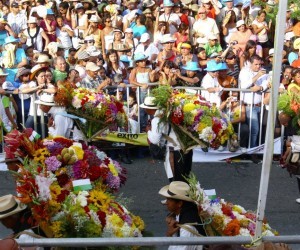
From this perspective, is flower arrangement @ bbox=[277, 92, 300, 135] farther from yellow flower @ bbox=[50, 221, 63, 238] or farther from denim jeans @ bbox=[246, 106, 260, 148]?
yellow flower @ bbox=[50, 221, 63, 238]

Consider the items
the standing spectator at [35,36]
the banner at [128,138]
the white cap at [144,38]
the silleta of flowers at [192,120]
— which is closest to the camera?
the silleta of flowers at [192,120]

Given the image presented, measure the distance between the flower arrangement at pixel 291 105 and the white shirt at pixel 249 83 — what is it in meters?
2.41

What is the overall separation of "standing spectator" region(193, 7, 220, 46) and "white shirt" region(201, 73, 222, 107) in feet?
9.24

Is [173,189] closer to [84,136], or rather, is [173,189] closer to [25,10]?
[84,136]

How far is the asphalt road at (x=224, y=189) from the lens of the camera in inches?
362

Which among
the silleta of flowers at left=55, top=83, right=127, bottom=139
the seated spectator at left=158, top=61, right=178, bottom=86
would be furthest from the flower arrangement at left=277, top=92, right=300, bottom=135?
the seated spectator at left=158, top=61, right=178, bottom=86

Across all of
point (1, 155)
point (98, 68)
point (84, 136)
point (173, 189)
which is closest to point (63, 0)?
point (98, 68)

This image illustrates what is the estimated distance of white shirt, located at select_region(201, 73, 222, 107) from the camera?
11.4 meters

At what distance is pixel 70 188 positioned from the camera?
6508 millimetres

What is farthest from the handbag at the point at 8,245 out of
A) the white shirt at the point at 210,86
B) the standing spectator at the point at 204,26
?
the standing spectator at the point at 204,26

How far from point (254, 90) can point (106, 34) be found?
422 cm

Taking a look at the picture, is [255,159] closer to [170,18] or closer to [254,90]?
[254,90]

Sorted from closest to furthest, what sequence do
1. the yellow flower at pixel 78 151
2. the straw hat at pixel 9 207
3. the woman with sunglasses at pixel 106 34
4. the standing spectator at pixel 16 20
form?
the straw hat at pixel 9 207 → the yellow flower at pixel 78 151 → the woman with sunglasses at pixel 106 34 → the standing spectator at pixel 16 20

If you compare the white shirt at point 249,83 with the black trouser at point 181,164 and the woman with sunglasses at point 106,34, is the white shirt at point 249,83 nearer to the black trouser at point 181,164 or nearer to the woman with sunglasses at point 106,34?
the black trouser at point 181,164
